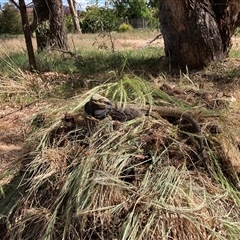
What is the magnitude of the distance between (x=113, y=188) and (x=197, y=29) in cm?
417

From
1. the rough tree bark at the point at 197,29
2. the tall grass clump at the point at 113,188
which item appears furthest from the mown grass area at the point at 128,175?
the rough tree bark at the point at 197,29

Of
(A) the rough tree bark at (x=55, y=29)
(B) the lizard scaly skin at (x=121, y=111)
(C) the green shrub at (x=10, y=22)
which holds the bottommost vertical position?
(C) the green shrub at (x=10, y=22)

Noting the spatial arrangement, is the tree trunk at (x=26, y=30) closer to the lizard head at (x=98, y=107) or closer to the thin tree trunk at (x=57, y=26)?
the thin tree trunk at (x=57, y=26)

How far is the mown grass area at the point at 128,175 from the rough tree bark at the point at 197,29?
2.77m

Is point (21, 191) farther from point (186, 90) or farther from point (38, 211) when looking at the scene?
point (186, 90)

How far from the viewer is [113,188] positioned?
98.1 inches

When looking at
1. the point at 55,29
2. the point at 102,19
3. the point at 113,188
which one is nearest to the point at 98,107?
the point at 113,188

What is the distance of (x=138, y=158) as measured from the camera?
2.70m

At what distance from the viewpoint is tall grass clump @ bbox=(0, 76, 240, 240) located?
2389 mm

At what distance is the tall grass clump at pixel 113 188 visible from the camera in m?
2.39

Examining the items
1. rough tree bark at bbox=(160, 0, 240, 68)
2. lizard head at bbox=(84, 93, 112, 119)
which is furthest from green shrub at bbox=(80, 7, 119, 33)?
lizard head at bbox=(84, 93, 112, 119)

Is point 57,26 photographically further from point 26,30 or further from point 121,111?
point 121,111

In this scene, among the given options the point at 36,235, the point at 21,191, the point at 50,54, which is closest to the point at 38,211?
the point at 36,235

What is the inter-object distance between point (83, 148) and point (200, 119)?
2.70 feet
